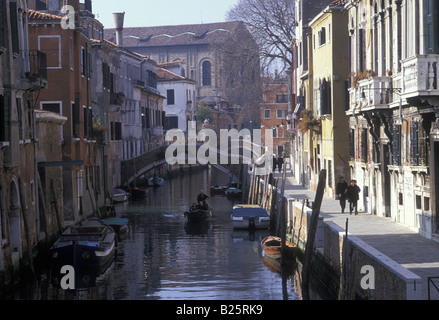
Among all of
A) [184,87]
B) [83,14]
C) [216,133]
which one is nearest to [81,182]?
[83,14]

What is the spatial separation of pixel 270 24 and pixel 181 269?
76.4 ft

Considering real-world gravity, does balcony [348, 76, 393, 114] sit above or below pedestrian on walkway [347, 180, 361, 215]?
above

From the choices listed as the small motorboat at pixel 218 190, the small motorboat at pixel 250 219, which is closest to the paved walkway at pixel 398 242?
the small motorboat at pixel 250 219

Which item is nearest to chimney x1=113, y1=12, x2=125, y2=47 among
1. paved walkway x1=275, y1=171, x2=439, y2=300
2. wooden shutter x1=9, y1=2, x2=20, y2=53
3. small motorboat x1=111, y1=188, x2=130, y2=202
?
small motorboat x1=111, y1=188, x2=130, y2=202

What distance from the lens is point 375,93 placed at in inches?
822

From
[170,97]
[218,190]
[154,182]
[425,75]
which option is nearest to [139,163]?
[154,182]

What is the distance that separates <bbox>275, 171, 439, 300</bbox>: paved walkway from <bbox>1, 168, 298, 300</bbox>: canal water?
2007 mm

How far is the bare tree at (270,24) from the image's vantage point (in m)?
41.6

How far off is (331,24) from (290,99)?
17311mm

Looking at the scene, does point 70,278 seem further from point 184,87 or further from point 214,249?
point 184,87

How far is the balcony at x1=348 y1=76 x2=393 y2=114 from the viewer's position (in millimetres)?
20672

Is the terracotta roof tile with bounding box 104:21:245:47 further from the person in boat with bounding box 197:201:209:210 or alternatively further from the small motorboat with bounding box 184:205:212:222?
the small motorboat with bounding box 184:205:212:222
